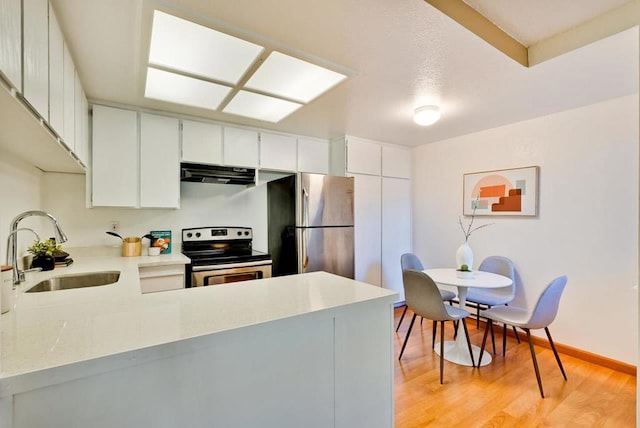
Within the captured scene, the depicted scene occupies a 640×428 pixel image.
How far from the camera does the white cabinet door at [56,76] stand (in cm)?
126

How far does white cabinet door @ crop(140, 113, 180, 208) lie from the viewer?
261 centimetres

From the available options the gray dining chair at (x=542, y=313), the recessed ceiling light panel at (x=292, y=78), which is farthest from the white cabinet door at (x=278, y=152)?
the gray dining chair at (x=542, y=313)

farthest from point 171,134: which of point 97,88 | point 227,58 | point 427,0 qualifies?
point 427,0

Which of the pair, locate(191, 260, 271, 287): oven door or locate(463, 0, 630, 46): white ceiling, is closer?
locate(463, 0, 630, 46): white ceiling

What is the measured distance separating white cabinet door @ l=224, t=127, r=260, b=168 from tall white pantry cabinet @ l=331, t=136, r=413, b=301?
1.06 m

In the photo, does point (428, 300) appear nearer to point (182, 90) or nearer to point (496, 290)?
point (496, 290)

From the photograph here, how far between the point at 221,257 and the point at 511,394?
2.57 metres

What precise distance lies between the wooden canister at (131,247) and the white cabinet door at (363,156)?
7.79 ft

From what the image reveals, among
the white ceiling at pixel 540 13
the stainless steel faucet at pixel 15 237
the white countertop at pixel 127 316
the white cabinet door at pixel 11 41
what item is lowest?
the white countertop at pixel 127 316

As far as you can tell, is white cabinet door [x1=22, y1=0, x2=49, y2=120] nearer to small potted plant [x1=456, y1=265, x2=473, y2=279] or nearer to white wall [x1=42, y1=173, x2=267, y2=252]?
white wall [x1=42, y1=173, x2=267, y2=252]

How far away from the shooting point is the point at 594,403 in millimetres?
1991

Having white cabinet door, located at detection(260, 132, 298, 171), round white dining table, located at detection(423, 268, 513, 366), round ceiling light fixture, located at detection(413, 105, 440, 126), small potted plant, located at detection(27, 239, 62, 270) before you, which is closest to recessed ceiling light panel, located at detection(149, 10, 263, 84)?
white cabinet door, located at detection(260, 132, 298, 171)

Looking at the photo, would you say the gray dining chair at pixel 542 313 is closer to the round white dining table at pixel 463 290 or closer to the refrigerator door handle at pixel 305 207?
the round white dining table at pixel 463 290

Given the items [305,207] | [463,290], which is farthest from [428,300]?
[305,207]
